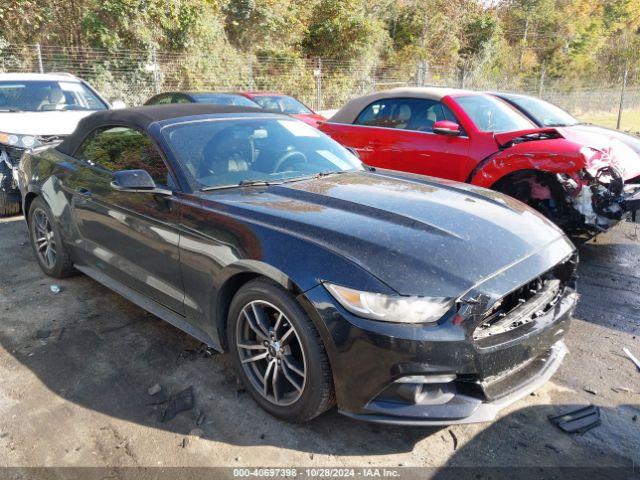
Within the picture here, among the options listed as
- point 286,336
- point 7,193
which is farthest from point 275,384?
point 7,193

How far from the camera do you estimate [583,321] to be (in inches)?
153

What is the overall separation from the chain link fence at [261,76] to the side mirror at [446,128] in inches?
451

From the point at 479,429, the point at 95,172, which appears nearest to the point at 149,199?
the point at 95,172

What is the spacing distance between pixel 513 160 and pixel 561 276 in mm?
2462

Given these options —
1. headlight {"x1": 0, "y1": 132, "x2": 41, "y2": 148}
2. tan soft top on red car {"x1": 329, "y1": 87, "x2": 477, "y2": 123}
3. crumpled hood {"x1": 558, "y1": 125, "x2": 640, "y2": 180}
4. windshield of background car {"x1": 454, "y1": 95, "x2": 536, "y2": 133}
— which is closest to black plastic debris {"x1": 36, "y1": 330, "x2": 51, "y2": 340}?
headlight {"x1": 0, "y1": 132, "x2": 41, "y2": 148}

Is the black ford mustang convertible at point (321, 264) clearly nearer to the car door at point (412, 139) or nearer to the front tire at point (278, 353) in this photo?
the front tire at point (278, 353)

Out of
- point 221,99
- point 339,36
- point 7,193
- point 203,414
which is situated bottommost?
point 203,414

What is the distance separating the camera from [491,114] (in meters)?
5.95

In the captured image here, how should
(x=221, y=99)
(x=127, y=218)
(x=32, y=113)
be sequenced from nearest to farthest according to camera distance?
(x=127, y=218) < (x=32, y=113) < (x=221, y=99)

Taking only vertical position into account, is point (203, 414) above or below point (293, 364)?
below

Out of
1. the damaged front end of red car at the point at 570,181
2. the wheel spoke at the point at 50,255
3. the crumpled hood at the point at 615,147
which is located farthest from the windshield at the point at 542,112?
the wheel spoke at the point at 50,255

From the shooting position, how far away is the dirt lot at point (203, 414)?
249 cm

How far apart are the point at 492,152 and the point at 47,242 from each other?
445cm

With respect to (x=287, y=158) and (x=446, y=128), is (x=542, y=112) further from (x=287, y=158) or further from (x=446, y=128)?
(x=287, y=158)
